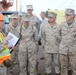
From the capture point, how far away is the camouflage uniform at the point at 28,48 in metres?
7.64

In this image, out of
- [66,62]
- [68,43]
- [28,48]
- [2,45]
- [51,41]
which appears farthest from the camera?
[51,41]

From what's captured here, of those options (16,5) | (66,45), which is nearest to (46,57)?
(66,45)

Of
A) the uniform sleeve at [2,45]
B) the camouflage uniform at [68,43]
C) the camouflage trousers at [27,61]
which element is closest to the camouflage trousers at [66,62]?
the camouflage uniform at [68,43]

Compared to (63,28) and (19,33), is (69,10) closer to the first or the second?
(63,28)

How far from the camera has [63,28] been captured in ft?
24.0

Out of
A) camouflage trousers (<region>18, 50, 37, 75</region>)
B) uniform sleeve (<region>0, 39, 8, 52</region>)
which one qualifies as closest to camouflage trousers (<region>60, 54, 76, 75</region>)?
camouflage trousers (<region>18, 50, 37, 75</region>)

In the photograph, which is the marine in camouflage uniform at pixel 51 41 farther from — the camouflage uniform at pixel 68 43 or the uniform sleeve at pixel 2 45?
the uniform sleeve at pixel 2 45

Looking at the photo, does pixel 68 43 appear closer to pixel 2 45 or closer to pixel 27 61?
pixel 27 61

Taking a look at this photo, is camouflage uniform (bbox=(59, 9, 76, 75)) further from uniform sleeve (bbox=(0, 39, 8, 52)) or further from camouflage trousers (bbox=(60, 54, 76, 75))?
uniform sleeve (bbox=(0, 39, 8, 52))

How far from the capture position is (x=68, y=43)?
725 cm

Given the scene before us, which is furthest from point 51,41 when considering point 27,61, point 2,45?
point 2,45

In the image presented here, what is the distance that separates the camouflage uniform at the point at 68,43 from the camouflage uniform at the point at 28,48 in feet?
2.53

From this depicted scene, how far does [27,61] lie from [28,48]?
0.39 metres

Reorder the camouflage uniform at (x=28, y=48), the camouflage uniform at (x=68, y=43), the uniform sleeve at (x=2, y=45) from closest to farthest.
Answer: the uniform sleeve at (x=2, y=45), the camouflage uniform at (x=68, y=43), the camouflage uniform at (x=28, y=48)
